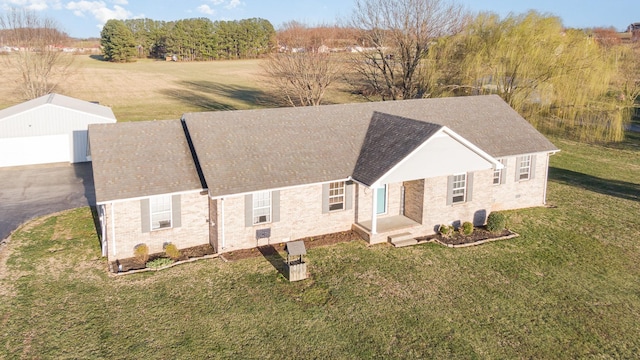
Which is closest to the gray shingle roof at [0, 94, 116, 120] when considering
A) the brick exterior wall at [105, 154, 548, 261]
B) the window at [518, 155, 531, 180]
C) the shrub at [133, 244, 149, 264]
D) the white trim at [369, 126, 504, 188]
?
the brick exterior wall at [105, 154, 548, 261]

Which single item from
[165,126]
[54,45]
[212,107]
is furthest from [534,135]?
[54,45]

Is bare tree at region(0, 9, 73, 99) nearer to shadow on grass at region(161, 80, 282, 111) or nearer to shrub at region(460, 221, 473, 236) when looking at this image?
shadow on grass at region(161, 80, 282, 111)

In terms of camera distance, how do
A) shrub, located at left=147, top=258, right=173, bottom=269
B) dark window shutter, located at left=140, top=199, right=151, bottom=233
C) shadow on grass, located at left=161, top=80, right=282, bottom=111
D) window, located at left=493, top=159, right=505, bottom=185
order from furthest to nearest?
shadow on grass, located at left=161, top=80, right=282, bottom=111 < window, located at left=493, top=159, right=505, bottom=185 < dark window shutter, located at left=140, top=199, right=151, bottom=233 < shrub, located at left=147, top=258, right=173, bottom=269

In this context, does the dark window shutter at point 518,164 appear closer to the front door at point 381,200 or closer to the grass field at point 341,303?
the grass field at point 341,303

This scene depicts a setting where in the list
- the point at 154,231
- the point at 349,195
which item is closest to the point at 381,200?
the point at 349,195

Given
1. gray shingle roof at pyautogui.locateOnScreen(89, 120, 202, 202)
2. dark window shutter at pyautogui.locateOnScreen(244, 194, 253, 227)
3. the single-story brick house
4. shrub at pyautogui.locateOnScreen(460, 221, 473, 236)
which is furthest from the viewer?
shrub at pyautogui.locateOnScreen(460, 221, 473, 236)

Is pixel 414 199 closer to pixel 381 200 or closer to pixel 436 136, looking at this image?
pixel 381 200

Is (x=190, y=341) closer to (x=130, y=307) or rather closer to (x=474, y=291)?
(x=130, y=307)
